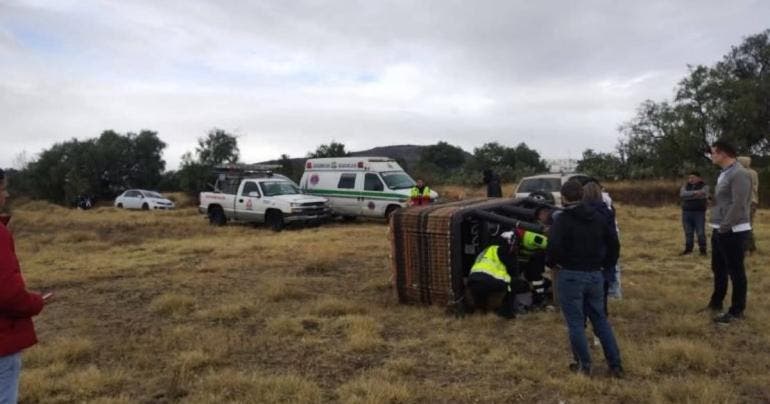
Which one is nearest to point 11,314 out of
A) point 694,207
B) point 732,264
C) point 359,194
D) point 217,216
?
point 732,264

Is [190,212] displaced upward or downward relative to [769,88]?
downward

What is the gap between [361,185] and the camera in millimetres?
19438

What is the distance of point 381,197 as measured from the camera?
1889 centimetres

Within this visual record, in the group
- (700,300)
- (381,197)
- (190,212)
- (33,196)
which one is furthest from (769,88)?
(33,196)

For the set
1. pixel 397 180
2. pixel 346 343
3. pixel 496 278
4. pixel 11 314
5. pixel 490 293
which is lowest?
pixel 346 343

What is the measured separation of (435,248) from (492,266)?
0.72 m

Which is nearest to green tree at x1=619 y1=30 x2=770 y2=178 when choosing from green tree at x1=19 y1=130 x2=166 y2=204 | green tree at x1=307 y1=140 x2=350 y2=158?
green tree at x1=307 y1=140 x2=350 y2=158

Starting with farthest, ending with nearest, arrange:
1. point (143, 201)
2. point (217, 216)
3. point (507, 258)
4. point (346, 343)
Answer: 1. point (143, 201)
2. point (217, 216)
3. point (507, 258)
4. point (346, 343)

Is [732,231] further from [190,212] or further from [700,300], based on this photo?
[190,212]

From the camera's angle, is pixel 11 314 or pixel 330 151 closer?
pixel 11 314

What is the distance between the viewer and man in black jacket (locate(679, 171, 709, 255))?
1057 centimetres

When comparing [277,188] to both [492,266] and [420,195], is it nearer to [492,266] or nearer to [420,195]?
[420,195]

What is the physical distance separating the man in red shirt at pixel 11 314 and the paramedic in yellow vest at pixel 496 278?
4409 millimetres

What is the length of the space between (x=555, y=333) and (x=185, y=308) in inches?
173
